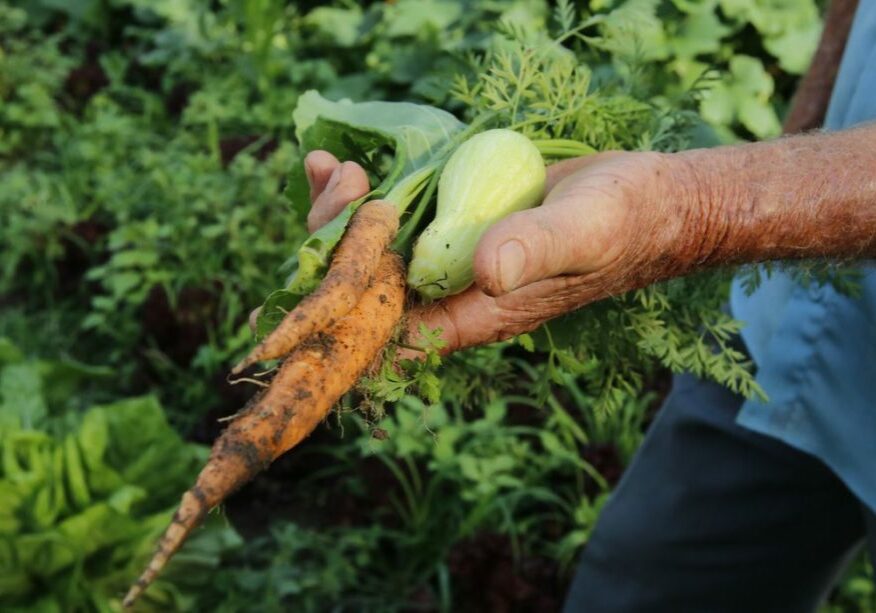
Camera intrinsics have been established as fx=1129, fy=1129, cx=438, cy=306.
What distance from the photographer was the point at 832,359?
192 centimetres

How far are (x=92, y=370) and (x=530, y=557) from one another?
139cm

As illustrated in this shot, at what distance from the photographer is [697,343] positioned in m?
1.73

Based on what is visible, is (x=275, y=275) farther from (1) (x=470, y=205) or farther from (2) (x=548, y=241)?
(2) (x=548, y=241)

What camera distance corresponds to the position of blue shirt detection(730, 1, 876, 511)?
1.81 meters

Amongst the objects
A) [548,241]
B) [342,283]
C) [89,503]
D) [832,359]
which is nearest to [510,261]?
[548,241]

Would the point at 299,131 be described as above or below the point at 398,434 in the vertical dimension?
above

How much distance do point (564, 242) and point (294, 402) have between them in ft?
1.19

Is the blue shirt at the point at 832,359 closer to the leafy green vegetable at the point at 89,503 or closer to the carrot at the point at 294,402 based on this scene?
the carrot at the point at 294,402

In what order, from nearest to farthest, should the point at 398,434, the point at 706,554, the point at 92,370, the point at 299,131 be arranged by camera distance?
the point at 299,131 → the point at 706,554 → the point at 398,434 → the point at 92,370

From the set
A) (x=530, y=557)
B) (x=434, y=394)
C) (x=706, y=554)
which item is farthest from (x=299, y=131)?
(x=530, y=557)

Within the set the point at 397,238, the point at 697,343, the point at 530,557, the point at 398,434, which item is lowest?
the point at 530,557

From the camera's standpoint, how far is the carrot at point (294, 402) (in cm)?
122

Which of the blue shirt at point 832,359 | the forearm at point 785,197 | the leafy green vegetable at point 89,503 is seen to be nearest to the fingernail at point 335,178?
the forearm at point 785,197

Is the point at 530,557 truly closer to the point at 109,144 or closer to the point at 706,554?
the point at 706,554
